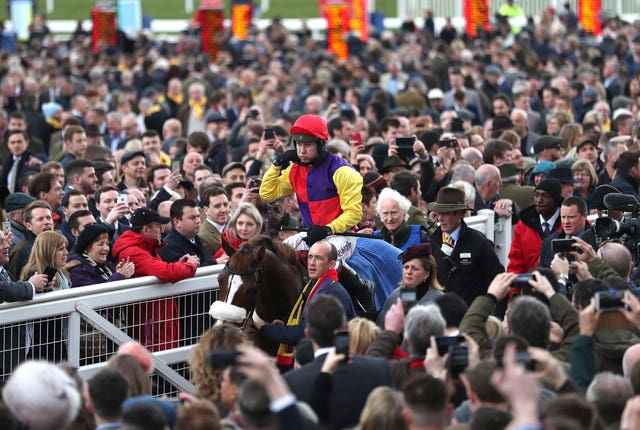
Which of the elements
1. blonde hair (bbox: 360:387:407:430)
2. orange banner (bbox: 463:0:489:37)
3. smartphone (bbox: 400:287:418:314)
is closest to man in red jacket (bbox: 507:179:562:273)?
smartphone (bbox: 400:287:418:314)

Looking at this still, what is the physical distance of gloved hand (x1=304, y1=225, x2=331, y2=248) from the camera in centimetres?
943

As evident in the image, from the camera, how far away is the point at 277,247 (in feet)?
29.8

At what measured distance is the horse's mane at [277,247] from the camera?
8.85m

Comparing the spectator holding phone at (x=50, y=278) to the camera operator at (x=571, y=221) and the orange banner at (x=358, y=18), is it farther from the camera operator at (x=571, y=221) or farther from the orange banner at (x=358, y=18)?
the orange banner at (x=358, y=18)

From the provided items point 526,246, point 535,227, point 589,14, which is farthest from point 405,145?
point 589,14

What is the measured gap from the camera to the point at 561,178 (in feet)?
38.3

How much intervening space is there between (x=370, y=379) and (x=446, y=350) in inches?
16.0

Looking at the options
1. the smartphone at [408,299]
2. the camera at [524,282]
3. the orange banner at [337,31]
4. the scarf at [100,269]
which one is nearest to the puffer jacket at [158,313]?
the scarf at [100,269]

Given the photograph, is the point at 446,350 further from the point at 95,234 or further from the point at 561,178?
the point at 561,178

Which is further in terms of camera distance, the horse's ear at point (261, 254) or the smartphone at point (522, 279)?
the horse's ear at point (261, 254)

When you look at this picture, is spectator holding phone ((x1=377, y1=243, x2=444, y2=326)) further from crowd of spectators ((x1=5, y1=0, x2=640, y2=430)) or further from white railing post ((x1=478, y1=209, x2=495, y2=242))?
white railing post ((x1=478, y1=209, x2=495, y2=242))

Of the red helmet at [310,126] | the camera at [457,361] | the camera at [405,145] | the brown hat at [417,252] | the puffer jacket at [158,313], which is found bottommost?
the puffer jacket at [158,313]

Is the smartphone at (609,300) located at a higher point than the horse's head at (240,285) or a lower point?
higher

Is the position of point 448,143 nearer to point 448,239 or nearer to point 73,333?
point 448,239
